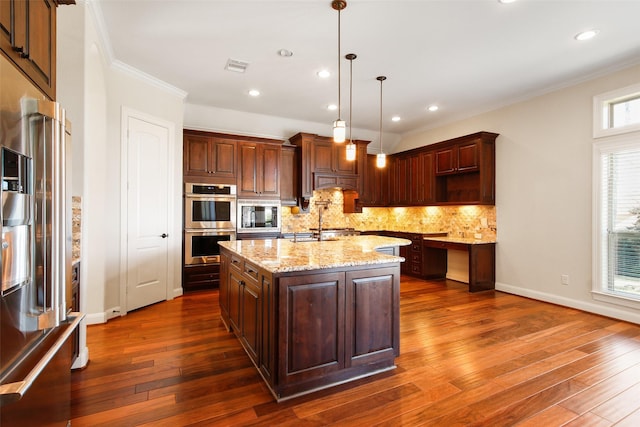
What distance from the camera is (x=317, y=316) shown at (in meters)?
2.22

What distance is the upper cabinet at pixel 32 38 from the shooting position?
1032 mm

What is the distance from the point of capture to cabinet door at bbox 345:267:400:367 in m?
2.35

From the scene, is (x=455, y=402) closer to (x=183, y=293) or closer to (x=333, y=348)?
Result: (x=333, y=348)

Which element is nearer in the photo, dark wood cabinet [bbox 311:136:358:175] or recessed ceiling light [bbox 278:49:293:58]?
recessed ceiling light [bbox 278:49:293:58]

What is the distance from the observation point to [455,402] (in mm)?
2143

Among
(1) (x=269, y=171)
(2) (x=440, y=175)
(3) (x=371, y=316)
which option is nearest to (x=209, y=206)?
(1) (x=269, y=171)

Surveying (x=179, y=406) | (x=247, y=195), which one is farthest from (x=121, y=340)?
(x=247, y=195)

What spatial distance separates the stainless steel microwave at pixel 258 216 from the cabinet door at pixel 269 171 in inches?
6.9

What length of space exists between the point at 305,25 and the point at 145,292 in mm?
3655

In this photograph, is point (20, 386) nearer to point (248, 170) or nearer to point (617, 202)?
point (248, 170)

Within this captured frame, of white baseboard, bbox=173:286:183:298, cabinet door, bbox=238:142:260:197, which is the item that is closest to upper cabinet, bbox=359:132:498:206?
cabinet door, bbox=238:142:260:197

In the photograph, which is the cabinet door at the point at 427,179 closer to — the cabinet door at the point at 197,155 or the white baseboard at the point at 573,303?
the white baseboard at the point at 573,303

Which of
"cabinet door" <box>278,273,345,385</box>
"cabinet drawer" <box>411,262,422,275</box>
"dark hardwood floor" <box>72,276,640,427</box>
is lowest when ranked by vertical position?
"dark hardwood floor" <box>72,276,640,427</box>

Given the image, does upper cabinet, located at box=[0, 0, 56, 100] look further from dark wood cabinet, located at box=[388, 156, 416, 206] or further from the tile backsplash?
dark wood cabinet, located at box=[388, 156, 416, 206]
